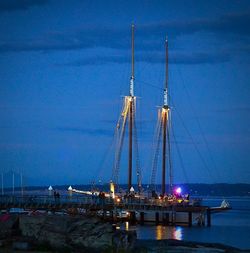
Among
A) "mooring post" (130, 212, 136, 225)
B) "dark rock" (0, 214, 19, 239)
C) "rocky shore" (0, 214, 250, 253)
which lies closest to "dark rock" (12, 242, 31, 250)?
"rocky shore" (0, 214, 250, 253)

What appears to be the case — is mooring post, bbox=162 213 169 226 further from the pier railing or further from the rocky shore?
the rocky shore

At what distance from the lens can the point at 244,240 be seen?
94.0 meters

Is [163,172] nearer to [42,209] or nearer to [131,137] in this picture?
[131,137]

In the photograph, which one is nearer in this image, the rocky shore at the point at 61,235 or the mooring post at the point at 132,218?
the rocky shore at the point at 61,235

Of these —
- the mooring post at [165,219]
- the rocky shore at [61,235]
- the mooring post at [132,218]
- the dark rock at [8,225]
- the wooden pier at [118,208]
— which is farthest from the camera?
the mooring post at [165,219]

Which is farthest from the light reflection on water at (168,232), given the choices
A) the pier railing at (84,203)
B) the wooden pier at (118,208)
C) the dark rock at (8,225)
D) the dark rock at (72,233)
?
the dark rock at (72,233)

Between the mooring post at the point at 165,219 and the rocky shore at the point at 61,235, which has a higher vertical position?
the rocky shore at the point at 61,235

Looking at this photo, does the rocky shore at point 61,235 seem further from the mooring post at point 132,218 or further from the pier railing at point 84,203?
the mooring post at point 132,218

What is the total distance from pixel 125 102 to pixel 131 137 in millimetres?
5572

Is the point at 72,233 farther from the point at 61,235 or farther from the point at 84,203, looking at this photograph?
the point at 84,203

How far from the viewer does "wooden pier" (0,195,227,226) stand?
94.9 meters

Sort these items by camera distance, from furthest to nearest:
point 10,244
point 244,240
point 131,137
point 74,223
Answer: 1. point 131,137
2. point 244,240
3. point 74,223
4. point 10,244

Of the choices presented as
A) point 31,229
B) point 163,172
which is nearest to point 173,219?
point 163,172

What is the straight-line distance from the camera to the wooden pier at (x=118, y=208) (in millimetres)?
94875
